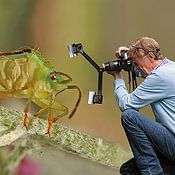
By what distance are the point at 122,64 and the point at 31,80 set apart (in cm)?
123

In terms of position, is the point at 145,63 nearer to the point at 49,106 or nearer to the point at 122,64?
the point at 122,64

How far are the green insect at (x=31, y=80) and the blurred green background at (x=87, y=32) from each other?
58 millimetres

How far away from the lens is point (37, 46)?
15.0 feet

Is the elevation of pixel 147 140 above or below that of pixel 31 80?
below

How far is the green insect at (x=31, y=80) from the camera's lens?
457 cm

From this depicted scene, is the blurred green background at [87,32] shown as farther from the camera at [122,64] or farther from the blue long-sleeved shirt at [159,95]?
the blue long-sleeved shirt at [159,95]

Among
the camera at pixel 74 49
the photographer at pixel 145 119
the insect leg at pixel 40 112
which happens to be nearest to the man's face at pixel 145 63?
the photographer at pixel 145 119

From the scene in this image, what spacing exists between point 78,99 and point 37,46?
1.81ft

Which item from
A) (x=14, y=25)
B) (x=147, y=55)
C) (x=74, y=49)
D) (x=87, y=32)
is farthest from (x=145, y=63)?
(x=14, y=25)

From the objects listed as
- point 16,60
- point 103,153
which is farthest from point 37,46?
point 103,153

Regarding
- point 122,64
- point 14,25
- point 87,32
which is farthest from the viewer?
point 87,32

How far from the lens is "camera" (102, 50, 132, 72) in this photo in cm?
358

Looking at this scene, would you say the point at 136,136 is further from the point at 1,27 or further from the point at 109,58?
the point at 1,27

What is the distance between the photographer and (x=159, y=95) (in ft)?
11.0
